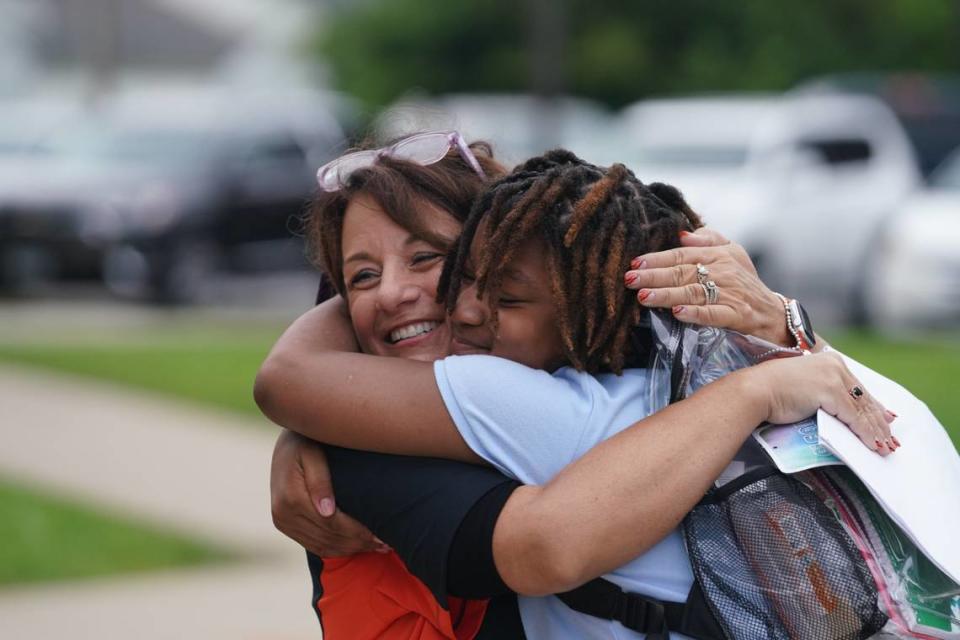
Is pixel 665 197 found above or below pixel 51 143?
below

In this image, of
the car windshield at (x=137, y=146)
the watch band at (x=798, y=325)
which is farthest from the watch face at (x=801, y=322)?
the car windshield at (x=137, y=146)

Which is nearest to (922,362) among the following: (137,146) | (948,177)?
(948,177)

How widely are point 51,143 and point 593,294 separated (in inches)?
641

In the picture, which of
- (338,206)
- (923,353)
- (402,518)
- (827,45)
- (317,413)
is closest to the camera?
(402,518)

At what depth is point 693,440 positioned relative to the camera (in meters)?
2.05

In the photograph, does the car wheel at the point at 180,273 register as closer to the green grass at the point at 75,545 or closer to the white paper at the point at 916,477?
the green grass at the point at 75,545

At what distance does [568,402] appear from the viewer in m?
2.12

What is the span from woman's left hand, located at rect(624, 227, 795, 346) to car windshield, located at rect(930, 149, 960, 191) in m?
11.7

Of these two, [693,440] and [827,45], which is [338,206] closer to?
[693,440]

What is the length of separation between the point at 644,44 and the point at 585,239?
26.4 m

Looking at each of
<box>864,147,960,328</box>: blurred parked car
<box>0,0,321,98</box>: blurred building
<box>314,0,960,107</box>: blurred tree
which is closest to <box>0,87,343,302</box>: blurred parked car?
<box>864,147,960,328</box>: blurred parked car

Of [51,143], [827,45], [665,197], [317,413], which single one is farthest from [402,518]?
[827,45]

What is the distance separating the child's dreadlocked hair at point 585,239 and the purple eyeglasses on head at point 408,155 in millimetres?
383

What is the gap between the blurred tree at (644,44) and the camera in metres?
26.4
